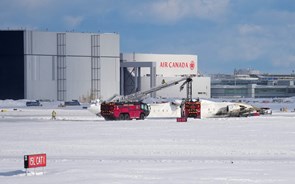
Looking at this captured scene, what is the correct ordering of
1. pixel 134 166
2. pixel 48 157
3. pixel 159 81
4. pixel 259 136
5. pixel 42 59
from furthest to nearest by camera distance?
pixel 159 81
pixel 42 59
pixel 259 136
pixel 48 157
pixel 134 166

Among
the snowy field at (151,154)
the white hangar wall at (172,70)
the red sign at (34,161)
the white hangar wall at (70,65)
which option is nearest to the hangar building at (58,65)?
the white hangar wall at (70,65)

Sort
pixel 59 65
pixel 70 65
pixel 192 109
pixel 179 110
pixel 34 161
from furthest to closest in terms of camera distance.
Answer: pixel 70 65 → pixel 59 65 → pixel 179 110 → pixel 192 109 → pixel 34 161

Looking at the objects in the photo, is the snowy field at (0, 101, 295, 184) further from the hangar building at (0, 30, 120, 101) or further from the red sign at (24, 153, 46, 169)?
the hangar building at (0, 30, 120, 101)

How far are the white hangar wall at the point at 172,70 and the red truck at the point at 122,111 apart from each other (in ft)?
307

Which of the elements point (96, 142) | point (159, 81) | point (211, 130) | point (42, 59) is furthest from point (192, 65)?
point (96, 142)

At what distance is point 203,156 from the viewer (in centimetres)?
3055

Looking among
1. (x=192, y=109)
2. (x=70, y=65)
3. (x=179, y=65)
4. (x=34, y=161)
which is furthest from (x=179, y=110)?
(x=179, y=65)

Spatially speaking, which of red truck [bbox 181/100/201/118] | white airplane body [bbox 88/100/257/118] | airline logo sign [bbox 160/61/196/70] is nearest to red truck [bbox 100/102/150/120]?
red truck [bbox 181/100/201/118]

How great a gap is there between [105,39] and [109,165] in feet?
384

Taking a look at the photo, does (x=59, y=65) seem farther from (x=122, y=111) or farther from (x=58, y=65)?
(x=122, y=111)

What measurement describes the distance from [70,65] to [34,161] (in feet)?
384

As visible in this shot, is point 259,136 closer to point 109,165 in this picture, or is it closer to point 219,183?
point 109,165

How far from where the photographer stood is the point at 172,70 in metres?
174

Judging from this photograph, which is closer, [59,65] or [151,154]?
[151,154]
